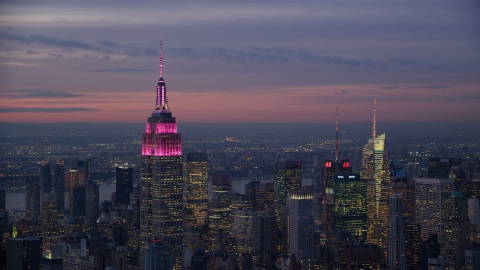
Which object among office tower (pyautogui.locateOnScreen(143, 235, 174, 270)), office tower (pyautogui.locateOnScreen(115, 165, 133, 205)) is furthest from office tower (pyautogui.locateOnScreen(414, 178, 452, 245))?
office tower (pyautogui.locateOnScreen(115, 165, 133, 205))

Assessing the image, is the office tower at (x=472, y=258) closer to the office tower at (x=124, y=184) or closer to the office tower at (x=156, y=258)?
the office tower at (x=156, y=258)

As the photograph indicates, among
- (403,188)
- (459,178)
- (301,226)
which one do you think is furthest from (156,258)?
(403,188)

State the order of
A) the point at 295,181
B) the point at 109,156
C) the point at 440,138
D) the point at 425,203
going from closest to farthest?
the point at 440,138 → the point at 109,156 → the point at 425,203 → the point at 295,181

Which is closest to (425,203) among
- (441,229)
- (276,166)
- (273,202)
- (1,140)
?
A: (441,229)

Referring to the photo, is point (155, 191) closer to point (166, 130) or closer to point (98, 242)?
point (166, 130)

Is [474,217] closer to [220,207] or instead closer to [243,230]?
[243,230]

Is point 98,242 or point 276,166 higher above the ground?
point 276,166

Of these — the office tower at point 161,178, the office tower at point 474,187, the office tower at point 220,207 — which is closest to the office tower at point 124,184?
the office tower at point 161,178
